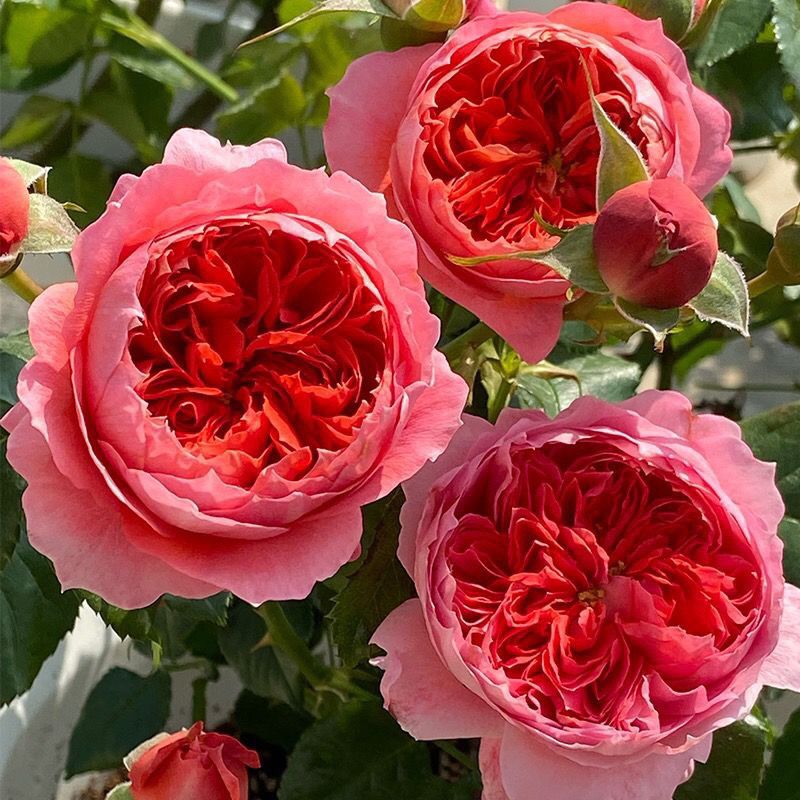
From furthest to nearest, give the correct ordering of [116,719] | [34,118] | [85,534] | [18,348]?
[34,118] < [116,719] < [18,348] < [85,534]

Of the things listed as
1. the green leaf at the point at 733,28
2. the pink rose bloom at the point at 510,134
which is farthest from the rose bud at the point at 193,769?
the green leaf at the point at 733,28

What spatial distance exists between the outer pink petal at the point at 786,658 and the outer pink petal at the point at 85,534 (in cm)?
13

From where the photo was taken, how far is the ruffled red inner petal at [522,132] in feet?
0.82

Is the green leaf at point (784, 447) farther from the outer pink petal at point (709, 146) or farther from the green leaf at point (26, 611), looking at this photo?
the green leaf at point (26, 611)

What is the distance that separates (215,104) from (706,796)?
0.49 meters

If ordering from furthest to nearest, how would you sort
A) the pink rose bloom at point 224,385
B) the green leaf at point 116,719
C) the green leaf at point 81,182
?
the green leaf at point 81,182, the green leaf at point 116,719, the pink rose bloom at point 224,385

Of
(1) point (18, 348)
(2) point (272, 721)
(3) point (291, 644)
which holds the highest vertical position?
(1) point (18, 348)

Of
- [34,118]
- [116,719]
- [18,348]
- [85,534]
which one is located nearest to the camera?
[85,534]

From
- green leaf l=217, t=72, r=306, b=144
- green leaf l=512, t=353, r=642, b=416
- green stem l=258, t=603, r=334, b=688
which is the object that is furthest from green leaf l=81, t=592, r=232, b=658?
green leaf l=217, t=72, r=306, b=144

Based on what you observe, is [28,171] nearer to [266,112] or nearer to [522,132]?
[522,132]

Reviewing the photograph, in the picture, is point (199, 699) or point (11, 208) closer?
point (11, 208)

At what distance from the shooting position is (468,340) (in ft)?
0.95

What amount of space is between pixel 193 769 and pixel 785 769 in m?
0.19

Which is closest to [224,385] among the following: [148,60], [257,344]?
[257,344]
